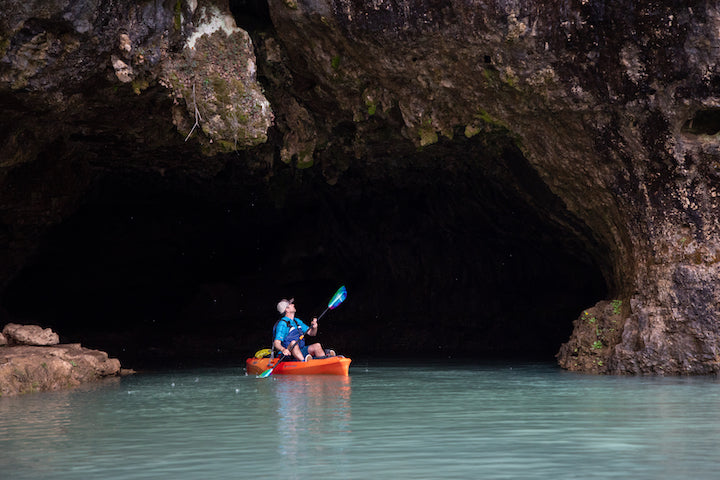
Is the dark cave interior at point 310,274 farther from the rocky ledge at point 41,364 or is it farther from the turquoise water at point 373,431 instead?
the turquoise water at point 373,431

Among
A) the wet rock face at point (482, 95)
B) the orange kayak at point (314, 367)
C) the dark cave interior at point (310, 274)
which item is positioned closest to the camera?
the wet rock face at point (482, 95)

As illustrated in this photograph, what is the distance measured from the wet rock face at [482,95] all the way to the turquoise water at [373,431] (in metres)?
2.22

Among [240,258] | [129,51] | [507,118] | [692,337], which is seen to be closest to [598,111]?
[507,118]

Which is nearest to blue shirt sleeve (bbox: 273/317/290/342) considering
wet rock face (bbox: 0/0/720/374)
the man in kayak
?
the man in kayak

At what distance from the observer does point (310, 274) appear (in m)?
24.8

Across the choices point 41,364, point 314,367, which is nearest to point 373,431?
point 314,367

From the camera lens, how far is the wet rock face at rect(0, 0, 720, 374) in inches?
445

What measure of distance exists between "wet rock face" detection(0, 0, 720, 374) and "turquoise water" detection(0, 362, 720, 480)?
2.22 meters

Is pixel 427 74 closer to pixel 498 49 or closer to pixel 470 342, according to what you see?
pixel 498 49

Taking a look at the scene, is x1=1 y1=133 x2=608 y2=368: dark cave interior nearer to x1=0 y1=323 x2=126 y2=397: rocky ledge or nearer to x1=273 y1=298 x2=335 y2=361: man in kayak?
x1=273 y1=298 x2=335 y2=361: man in kayak

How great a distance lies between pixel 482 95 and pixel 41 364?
766 centimetres

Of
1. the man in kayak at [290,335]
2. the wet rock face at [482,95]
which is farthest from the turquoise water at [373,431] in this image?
the man in kayak at [290,335]

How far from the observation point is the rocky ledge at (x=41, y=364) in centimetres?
1090

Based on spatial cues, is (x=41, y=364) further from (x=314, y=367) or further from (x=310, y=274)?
(x=310, y=274)
